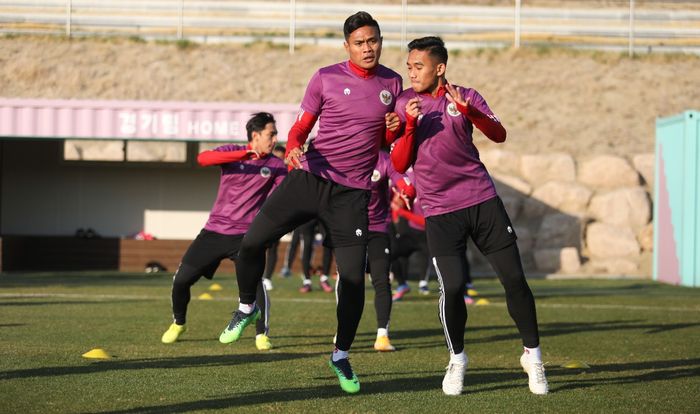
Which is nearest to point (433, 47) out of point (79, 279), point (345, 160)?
point (345, 160)

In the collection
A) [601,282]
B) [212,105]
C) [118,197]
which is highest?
[212,105]

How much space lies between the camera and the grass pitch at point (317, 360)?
682 centimetres

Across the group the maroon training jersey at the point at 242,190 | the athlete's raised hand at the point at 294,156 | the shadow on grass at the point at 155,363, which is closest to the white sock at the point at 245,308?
the shadow on grass at the point at 155,363

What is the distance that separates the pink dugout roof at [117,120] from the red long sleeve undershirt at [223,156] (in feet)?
46.7

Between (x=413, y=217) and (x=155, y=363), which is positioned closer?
(x=155, y=363)

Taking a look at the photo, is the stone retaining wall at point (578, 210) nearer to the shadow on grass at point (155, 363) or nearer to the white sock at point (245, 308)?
the shadow on grass at point (155, 363)

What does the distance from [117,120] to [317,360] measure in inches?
624

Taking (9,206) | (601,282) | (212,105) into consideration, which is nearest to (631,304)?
(601,282)

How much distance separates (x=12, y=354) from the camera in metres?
8.88

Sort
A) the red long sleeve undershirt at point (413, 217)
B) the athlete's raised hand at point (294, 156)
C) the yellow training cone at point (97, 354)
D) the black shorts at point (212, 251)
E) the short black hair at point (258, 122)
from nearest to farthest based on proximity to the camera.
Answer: the athlete's raised hand at point (294, 156) → the yellow training cone at point (97, 354) → the short black hair at point (258, 122) → the black shorts at point (212, 251) → the red long sleeve undershirt at point (413, 217)

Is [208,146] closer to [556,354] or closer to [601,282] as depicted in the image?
[601,282]

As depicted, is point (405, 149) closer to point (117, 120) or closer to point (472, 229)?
point (472, 229)

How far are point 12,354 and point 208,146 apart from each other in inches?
781

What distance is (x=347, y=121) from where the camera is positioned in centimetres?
751
